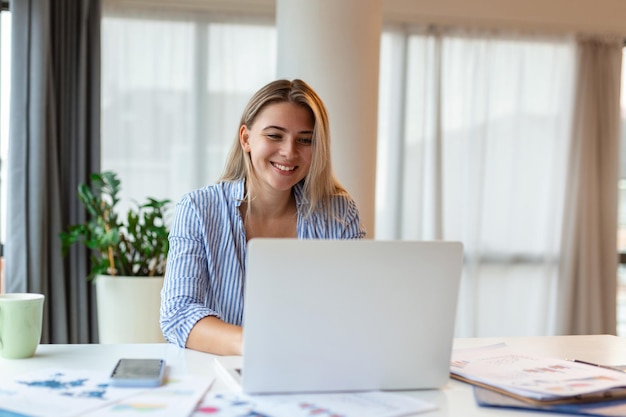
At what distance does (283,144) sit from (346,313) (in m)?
0.89

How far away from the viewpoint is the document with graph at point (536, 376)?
4.17 ft

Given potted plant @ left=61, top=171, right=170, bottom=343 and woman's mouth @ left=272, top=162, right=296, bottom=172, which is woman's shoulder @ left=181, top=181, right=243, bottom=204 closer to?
woman's mouth @ left=272, top=162, right=296, bottom=172

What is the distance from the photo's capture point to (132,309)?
3.55 metres

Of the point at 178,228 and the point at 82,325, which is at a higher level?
the point at 178,228

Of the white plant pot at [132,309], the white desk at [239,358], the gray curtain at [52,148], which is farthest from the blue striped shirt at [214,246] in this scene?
the gray curtain at [52,148]

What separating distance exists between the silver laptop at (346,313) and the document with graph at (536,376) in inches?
4.8

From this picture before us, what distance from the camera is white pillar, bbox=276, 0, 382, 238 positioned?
11.1 feet

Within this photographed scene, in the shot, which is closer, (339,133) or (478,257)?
(339,133)

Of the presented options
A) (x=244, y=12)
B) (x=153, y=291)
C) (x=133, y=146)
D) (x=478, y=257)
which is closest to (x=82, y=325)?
(x=153, y=291)

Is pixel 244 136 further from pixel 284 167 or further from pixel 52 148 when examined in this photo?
pixel 52 148

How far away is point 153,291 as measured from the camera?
357 cm

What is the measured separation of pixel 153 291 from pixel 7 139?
1.19 metres

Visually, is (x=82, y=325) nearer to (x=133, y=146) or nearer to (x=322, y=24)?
(x=133, y=146)

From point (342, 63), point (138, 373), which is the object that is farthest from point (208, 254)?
point (342, 63)
